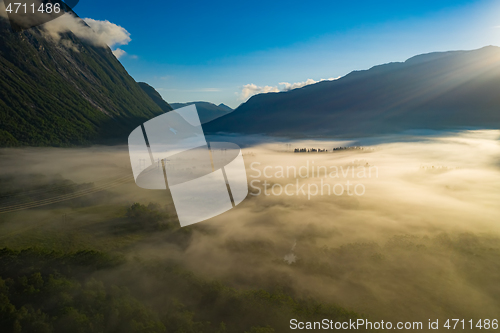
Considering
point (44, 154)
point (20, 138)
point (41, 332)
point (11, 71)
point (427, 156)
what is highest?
point (11, 71)

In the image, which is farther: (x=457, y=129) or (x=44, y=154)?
(x=457, y=129)

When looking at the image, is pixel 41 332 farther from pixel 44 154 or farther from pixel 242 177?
pixel 44 154

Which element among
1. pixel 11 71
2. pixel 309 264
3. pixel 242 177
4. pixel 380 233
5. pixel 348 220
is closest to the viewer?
pixel 309 264

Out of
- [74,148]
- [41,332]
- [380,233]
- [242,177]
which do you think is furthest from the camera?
[74,148]

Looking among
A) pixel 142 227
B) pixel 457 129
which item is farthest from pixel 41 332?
pixel 457 129

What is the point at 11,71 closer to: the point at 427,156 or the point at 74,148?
the point at 74,148

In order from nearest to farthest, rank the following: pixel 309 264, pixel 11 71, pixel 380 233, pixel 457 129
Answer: pixel 309 264, pixel 380 233, pixel 11 71, pixel 457 129

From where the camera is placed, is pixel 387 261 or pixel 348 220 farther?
pixel 348 220

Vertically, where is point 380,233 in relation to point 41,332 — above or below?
below

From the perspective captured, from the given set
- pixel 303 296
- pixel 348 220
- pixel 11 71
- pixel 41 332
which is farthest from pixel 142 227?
pixel 11 71
